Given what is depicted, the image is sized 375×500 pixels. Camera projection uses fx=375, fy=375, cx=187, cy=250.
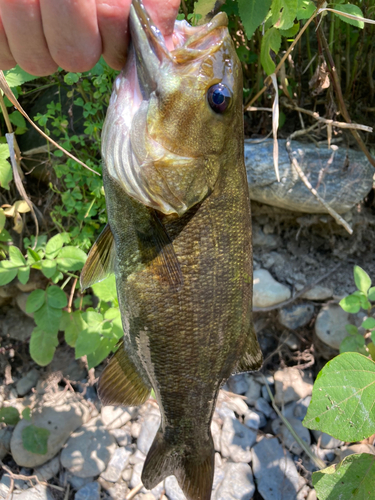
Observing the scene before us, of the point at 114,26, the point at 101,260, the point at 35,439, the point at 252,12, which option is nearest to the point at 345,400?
the point at 101,260

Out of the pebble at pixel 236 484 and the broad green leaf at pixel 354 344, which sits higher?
the broad green leaf at pixel 354 344

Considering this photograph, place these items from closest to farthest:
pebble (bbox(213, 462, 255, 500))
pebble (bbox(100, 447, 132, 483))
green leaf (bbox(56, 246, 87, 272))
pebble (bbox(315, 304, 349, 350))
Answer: green leaf (bbox(56, 246, 87, 272)), pebble (bbox(213, 462, 255, 500)), pebble (bbox(100, 447, 132, 483)), pebble (bbox(315, 304, 349, 350))

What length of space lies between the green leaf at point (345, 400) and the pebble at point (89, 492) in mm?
2112

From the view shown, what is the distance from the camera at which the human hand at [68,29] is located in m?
0.95

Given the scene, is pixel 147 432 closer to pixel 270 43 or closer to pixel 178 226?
pixel 178 226

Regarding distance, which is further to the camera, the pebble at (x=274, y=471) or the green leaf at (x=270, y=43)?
the pebble at (x=274, y=471)

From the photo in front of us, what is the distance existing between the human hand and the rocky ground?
2.09 metres

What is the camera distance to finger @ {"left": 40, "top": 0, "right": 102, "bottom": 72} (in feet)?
3.08

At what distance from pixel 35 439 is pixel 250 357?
204 cm

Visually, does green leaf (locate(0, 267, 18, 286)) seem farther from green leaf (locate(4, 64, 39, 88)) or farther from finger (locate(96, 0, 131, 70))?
finger (locate(96, 0, 131, 70))

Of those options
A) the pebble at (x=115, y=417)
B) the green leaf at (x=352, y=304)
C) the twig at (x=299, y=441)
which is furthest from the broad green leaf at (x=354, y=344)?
the pebble at (x=115, y=417)

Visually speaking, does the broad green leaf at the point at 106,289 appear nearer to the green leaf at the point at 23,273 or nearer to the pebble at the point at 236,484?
the green leaf at the point at 23,273

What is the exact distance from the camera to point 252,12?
1.42m

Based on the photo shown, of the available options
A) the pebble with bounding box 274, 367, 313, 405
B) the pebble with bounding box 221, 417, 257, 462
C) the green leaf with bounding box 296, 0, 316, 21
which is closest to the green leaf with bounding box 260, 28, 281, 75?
the green leaf with bounding box 296, 0, 316, 21
